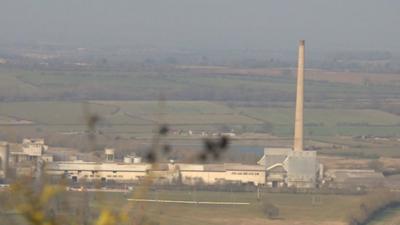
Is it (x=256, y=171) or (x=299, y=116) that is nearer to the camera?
(x=256, y=171)

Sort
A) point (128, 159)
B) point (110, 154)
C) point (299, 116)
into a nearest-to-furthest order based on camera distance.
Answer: point (128, 159)
point (110, 154)
point (299, 116)

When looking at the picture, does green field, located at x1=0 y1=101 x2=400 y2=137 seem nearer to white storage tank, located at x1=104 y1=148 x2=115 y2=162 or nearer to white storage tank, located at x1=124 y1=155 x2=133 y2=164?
white storage tank, located at x1=104 y1=148 x2=115 y2=162

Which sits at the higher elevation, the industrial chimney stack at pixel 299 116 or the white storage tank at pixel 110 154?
the industrial chimney stack at pixel 299 116

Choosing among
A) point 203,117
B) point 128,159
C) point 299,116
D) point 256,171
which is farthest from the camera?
point 203,117

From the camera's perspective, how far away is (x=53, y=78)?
5747 cm

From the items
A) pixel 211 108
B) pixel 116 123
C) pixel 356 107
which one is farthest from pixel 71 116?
pixel 356 107

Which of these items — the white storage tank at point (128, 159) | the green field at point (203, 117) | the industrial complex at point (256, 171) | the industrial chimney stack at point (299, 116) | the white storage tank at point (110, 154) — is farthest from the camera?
the green field at point (203, 117)

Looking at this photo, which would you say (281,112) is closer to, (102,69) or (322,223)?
(102,69)

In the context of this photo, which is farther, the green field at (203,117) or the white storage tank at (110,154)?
the green field at (203,117)

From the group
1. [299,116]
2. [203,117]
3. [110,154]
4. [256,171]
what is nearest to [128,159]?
[110,154]

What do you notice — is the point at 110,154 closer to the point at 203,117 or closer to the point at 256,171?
the point at 256,171

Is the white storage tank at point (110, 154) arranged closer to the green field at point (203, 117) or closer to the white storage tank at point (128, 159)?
the white storage tank at point (128, 159)

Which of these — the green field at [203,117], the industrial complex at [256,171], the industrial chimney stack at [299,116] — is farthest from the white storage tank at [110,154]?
the green field at [203,117]

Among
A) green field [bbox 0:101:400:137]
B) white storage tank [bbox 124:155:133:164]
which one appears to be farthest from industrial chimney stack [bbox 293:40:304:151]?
green field [bbox 0:101:400:137]
